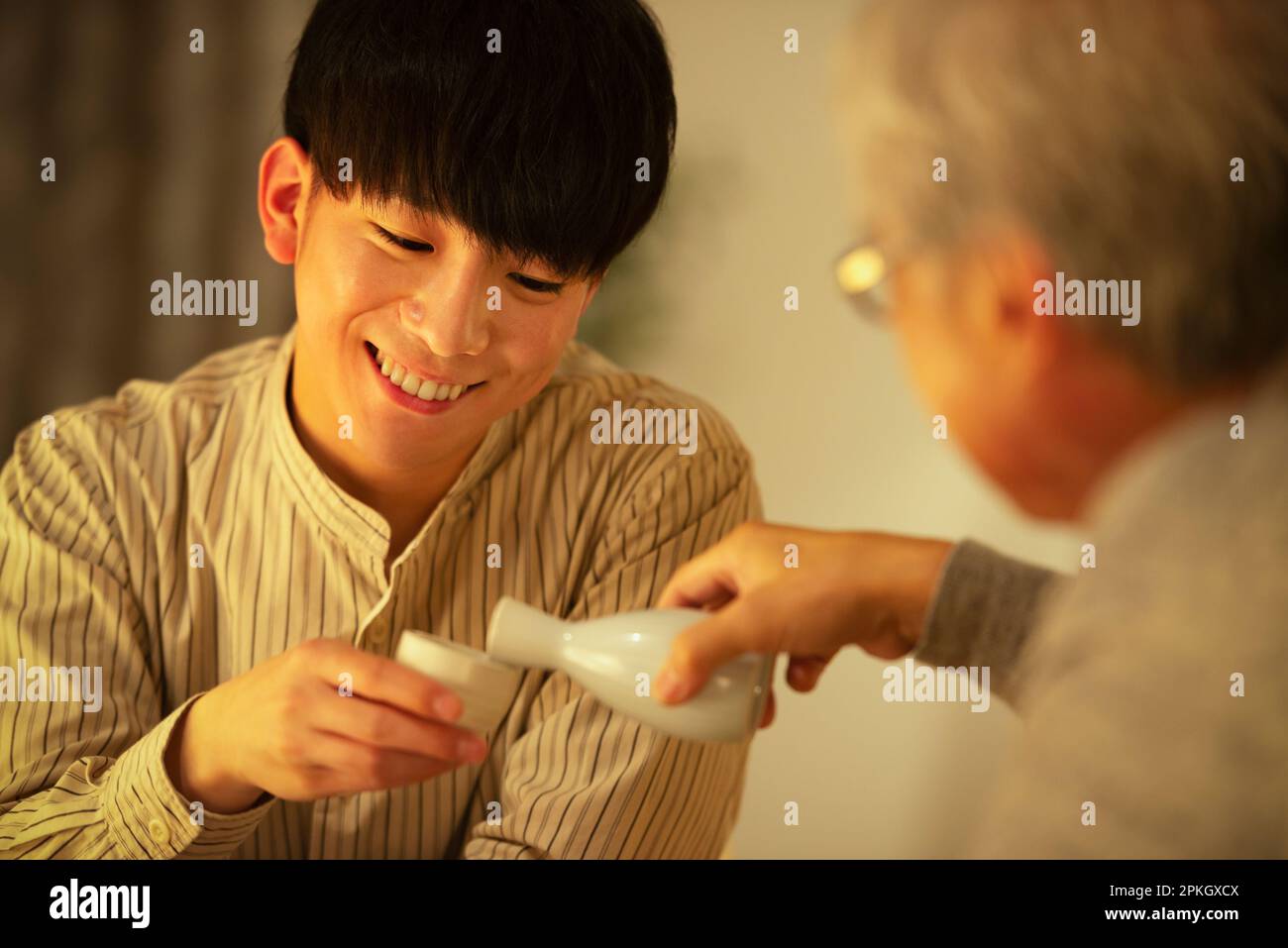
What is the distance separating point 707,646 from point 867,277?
0.25 m

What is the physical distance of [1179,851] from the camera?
0.52m

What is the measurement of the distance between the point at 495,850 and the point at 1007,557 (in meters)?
0.50

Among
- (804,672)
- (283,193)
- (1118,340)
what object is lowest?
(804,672)

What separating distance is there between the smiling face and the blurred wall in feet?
1.15

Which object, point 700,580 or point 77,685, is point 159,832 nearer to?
point 77,685

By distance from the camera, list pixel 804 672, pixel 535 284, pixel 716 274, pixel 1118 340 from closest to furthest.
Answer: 1. pixel 1118 340
2. pixel 804 672
3. pixel 535 284
4. pixel 716 274

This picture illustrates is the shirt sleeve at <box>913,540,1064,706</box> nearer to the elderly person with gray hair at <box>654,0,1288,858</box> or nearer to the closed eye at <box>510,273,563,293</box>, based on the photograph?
the elderly person with gray hair at <box>654,0,1288,858</box>

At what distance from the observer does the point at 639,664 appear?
814 millimetres

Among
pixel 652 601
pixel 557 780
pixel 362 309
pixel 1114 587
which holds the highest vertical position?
pixel 362 309

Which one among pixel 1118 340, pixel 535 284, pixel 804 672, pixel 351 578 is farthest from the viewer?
pixel 351 578

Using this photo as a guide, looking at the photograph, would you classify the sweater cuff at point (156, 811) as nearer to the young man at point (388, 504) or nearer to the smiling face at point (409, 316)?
the young man at point (388, 504)

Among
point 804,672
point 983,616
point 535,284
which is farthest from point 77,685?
point 983,616

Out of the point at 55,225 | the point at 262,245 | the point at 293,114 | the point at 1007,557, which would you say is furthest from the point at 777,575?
the point at 55,225
